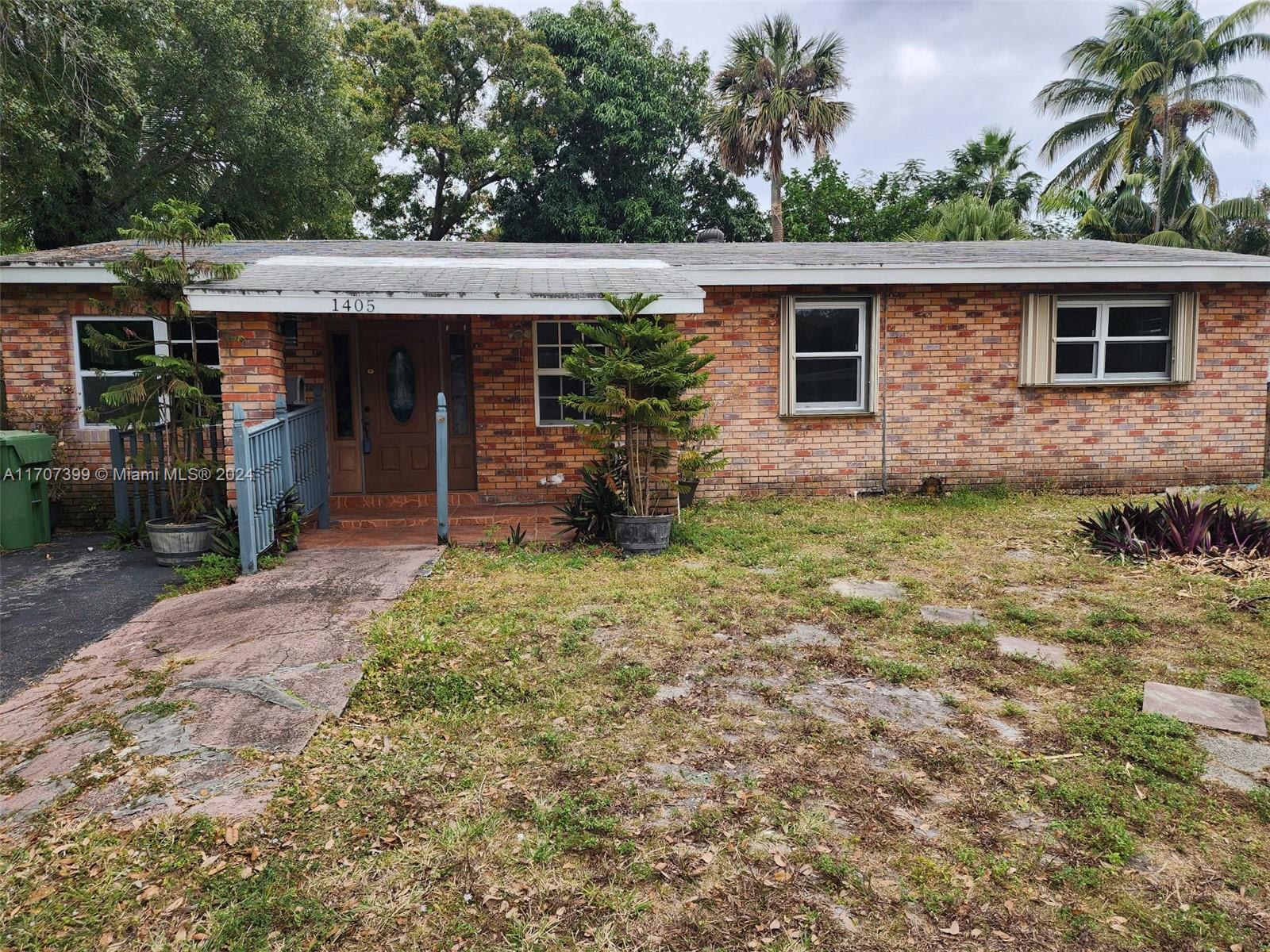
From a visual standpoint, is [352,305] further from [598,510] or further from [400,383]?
[598,510]

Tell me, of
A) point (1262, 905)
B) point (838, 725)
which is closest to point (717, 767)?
point (838, 725)

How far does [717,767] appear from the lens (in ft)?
10.8

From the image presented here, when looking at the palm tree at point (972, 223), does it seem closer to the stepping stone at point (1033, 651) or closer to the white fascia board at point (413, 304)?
the white fascia board at point (413, 304)

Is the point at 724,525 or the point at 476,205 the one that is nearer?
the point at 724,525

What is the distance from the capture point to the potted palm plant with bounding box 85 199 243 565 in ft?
21.2

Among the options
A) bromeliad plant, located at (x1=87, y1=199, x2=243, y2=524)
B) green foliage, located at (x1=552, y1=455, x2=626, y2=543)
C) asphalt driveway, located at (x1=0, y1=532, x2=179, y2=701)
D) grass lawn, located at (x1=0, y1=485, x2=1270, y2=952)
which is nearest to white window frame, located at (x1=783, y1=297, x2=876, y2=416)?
green foliage, located at (x1=552, y1=455, x2=626, y2=543)

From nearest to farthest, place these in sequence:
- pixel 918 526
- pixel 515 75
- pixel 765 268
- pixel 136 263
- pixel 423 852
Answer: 1. pixel 423 852
2. pixel 136 263
3. pixel 918 526
4. pixel 765 268
5. pixel 515 75

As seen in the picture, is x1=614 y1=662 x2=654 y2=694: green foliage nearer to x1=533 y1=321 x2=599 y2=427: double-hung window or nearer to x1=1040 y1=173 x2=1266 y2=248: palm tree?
x1=533 y1=321 x2=599 y2=427: double-hung window

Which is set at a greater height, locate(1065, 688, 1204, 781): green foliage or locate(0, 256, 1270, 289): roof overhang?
locate(0, 256, 1270, 289): roof overhang

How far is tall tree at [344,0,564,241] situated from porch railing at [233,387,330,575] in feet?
49.1

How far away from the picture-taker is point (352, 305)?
682 centimetres

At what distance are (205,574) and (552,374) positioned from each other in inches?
176

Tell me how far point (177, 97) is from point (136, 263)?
10.0m

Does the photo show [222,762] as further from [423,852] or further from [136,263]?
[136,263]
